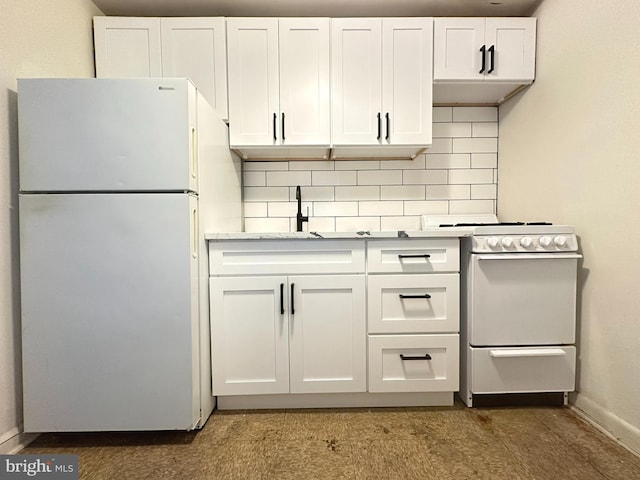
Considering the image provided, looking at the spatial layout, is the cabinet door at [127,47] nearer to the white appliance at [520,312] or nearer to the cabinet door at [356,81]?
the cabinet door at [356,81]

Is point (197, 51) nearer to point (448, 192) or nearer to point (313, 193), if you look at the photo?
point (313, 193)

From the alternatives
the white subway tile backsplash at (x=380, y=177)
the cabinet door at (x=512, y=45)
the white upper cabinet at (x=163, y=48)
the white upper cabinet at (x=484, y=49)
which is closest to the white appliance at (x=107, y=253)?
the white upper cabinet at (x=163, y=48)

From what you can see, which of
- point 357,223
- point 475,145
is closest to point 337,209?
point 357,223

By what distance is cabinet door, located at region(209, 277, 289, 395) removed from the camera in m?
1.58

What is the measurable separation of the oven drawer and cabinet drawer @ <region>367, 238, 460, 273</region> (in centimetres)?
46

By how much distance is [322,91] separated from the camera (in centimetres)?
190

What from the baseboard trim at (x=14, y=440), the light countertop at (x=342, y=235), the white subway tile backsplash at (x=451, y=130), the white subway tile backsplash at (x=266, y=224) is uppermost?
the white subway tile backsplash at (x=451, y=130)

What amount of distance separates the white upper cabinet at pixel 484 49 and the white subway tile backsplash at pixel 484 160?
1.67ft

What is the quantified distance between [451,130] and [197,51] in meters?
1.72

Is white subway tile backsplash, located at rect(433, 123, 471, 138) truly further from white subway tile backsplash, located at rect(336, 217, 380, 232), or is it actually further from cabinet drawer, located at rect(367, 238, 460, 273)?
cabinet drawer, located at rect(367, 238, 460, 273)

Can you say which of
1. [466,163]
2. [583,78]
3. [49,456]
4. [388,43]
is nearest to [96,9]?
[388,43]

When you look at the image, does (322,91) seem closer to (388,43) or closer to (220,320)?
(388,43)

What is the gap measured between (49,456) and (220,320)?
A: 0.82 meters

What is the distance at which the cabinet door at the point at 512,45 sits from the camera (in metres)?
1.90
